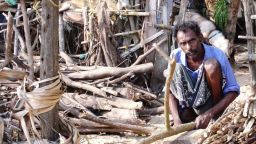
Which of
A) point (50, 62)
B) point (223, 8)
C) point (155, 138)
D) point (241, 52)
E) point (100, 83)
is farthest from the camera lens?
point (241, 52)

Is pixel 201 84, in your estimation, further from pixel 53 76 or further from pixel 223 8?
pixel 223 8

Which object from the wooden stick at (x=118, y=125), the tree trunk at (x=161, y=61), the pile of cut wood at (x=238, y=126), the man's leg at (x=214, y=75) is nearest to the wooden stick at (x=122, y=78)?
the tree trunk at (x=161, y=61)

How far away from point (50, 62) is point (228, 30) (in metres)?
5.50

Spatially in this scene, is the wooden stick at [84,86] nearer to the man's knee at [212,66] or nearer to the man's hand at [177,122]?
the man's hand at [177,122]

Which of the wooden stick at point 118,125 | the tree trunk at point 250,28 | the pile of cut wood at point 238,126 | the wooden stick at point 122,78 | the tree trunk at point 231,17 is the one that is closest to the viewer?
the pile of cut wood at point 238,126

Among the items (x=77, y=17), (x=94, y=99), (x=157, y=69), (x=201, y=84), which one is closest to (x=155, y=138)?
(x=201, y=84)

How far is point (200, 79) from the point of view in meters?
3.96

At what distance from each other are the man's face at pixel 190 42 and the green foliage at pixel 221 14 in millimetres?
3884

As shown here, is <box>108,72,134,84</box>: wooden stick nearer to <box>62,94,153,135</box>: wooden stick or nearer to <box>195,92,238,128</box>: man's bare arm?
<box>62,94,153,135</box>: wooden stick

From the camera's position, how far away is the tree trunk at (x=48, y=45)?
8.11 feet

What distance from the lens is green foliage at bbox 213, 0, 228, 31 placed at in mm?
7738

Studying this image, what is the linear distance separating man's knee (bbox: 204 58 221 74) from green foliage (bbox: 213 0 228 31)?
3983mm

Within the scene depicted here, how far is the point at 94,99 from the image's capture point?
5570 mm

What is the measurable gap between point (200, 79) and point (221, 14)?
3.97 metres
